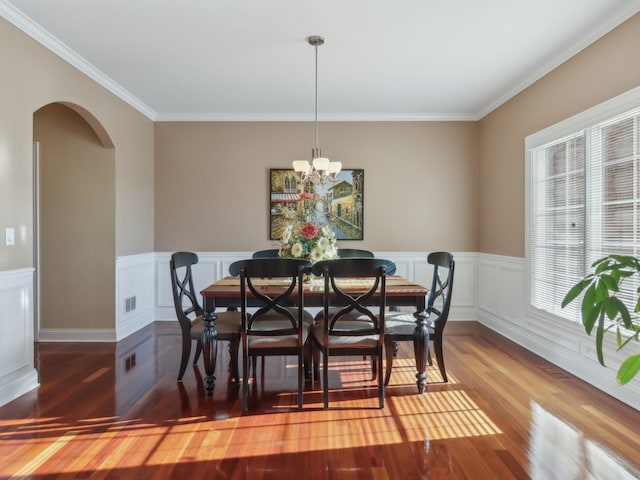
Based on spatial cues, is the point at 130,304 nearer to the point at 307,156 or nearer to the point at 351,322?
the point at 307,156

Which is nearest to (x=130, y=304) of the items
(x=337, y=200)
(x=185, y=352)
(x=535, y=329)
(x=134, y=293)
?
(x=134, y=293)

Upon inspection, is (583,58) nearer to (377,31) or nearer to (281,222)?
(377,31)

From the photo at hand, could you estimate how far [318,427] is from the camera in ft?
8.09

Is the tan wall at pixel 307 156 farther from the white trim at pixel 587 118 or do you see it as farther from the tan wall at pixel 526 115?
the white trim at pixel 587 118

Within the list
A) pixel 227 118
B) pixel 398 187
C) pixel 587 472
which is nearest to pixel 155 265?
pixel 227 118

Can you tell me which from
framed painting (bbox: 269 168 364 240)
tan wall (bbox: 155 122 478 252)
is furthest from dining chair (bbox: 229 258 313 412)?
tan wall (bbox: 155 122 478 252)

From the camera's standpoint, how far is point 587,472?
1.99m

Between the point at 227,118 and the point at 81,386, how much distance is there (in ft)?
11.7

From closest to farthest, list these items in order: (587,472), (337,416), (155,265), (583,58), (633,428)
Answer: (587,472) → (633,428) → (337,416) → (583,58) → (155,265)

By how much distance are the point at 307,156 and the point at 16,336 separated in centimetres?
364

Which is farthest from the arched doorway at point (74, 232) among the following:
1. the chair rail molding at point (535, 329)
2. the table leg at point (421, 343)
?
the chair rail molding at point (535, 329)

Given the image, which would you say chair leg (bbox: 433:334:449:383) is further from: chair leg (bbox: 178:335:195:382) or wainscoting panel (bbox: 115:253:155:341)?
wainscoting panel (bbox: 115:253:155:341)

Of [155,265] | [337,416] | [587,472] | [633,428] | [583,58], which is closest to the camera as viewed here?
[587,472]

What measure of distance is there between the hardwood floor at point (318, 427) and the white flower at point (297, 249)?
3.19 feet
